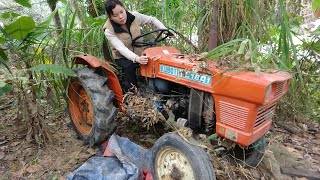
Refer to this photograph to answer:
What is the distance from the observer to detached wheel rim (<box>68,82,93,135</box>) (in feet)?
10.3

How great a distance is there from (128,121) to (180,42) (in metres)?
1.35

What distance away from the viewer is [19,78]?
260 centimetres

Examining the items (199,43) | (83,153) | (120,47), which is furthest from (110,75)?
(199,43)

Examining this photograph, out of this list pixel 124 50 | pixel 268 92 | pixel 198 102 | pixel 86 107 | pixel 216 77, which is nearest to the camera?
pixel 268 92

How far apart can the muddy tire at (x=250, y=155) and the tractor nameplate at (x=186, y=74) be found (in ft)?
2.33

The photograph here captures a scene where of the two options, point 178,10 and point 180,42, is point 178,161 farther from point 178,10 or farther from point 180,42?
point 178,10

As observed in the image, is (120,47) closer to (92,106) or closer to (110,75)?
(110,75)

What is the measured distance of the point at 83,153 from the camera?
288cm

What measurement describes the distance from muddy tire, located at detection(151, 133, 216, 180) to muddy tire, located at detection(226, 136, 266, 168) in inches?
21.8

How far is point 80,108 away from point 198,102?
1.54 meters

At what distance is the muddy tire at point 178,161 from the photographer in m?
1.95

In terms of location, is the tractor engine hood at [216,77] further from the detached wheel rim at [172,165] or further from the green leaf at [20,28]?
the green leaf at [20,28]

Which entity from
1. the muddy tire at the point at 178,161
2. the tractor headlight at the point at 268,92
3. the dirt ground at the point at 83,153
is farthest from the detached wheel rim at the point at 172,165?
the tractor headlight at the point at 268,92

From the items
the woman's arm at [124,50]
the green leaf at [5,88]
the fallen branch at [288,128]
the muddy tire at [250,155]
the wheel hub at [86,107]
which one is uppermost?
the woman's arm at [124,50]
